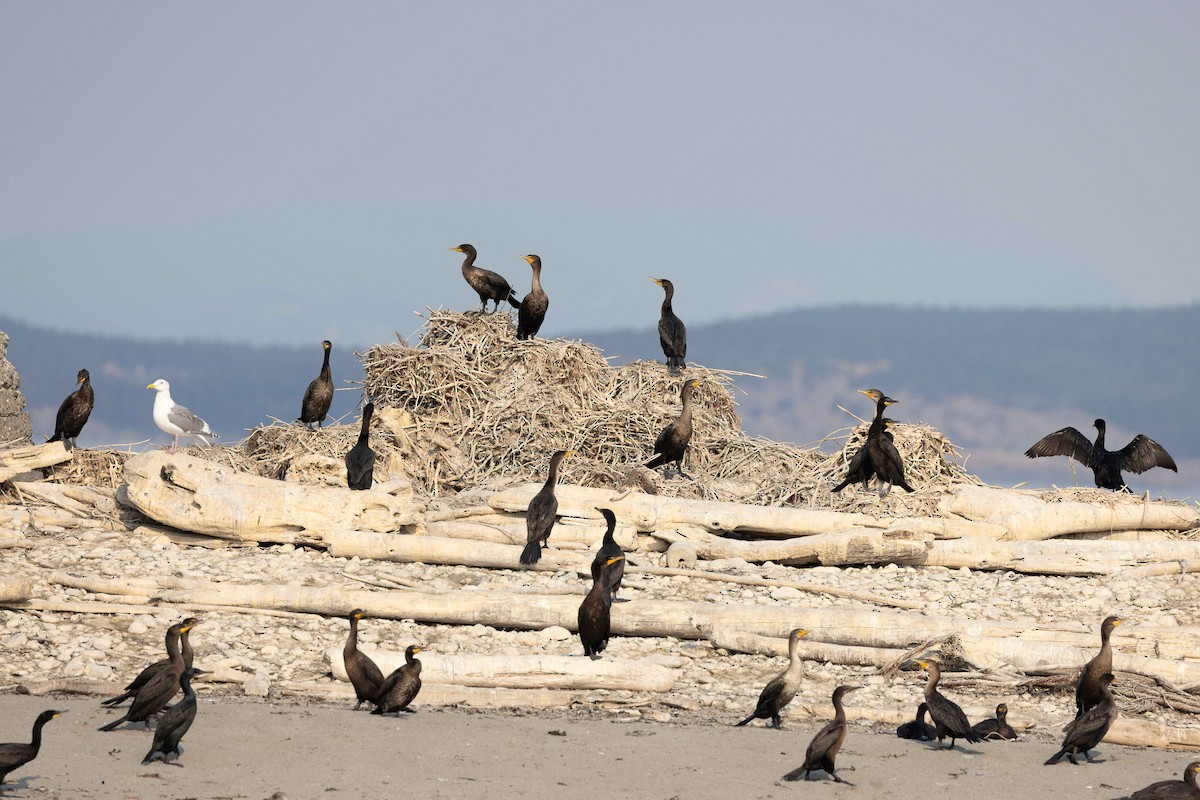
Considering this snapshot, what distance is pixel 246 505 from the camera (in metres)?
13.0

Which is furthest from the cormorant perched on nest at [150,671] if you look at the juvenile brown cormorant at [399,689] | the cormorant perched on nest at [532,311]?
the cormorant perched on nest at [532,311]

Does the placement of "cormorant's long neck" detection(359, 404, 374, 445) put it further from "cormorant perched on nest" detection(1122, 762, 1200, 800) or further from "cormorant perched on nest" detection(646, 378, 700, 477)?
"cormorant perched on nest" detection(1122, 762, 1200, 800)

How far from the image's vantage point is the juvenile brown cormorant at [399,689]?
28.5 feet

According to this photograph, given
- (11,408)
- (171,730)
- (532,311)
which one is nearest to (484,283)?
(532,311)

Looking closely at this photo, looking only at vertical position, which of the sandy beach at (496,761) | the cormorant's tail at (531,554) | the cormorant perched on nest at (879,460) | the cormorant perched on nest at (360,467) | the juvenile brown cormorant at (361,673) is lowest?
the sandy beach at (496,761)

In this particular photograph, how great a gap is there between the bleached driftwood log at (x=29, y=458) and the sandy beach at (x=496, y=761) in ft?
20.0

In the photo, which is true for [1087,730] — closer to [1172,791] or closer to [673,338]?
[1172,791]

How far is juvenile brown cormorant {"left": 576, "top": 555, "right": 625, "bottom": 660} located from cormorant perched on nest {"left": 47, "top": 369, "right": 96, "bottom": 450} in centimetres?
829

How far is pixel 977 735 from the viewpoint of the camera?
8594 mm

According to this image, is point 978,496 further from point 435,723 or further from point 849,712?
point 435,723

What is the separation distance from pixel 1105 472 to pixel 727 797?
11.8 metres

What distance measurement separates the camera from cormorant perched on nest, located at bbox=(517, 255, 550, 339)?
60.6 ft

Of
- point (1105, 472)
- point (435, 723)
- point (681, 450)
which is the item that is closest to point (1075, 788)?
point (435, 723)

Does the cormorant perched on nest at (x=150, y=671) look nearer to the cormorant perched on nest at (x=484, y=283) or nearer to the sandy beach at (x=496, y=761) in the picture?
the sandy beach at (x=496, y=761)
